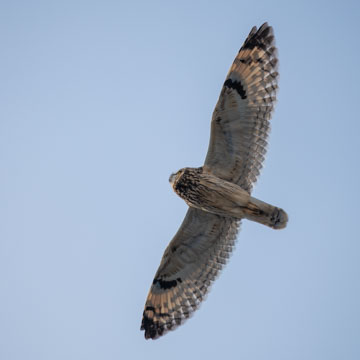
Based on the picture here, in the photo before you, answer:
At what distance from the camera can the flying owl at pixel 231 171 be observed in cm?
896

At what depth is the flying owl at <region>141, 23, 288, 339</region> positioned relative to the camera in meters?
8.96

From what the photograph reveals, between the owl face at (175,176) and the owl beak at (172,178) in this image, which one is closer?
the owl face at (175,176)

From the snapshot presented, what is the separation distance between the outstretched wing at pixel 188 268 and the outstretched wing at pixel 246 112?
1.02 metres

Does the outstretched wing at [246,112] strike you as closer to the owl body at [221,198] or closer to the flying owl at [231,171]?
the flying owl at [231,171]

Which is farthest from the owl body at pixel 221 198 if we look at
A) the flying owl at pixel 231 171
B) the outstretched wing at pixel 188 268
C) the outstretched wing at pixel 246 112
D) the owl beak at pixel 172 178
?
the outstretched wing at pixel 188 268

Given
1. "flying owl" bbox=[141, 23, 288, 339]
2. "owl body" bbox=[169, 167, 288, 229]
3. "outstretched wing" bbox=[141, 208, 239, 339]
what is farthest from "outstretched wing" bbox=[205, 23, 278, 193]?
"outstretched wing" bbox=[141, 208, 239, 339]

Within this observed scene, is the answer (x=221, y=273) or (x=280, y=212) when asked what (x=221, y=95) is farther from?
(x=221, y=273)

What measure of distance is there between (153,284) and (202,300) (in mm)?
1005

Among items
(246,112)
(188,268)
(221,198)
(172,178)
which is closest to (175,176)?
(172,178)

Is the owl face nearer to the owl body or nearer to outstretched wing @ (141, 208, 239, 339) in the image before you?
the owl body

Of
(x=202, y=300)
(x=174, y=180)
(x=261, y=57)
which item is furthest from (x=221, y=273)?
(x=261, y=57)

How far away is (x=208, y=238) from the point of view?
32.2 feet

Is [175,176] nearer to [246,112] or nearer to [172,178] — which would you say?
[172,178]

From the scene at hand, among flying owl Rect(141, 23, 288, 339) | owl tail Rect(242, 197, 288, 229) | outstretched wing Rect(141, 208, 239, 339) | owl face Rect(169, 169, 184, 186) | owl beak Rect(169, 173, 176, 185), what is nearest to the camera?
owl tail Rect(242, 197, 288, 229)
